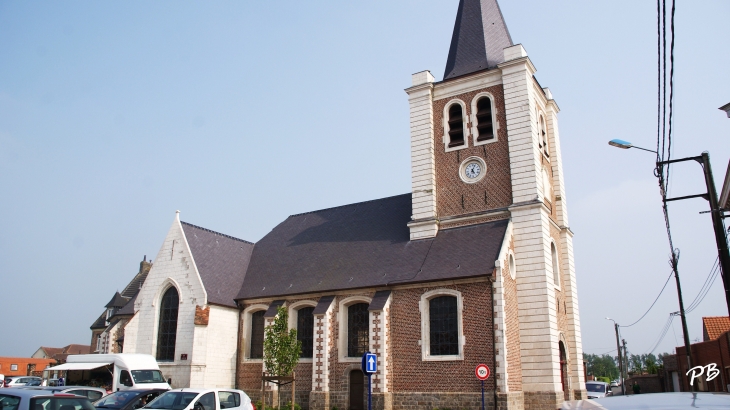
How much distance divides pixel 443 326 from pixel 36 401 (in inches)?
605

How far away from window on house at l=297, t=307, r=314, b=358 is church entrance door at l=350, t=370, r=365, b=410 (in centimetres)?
253

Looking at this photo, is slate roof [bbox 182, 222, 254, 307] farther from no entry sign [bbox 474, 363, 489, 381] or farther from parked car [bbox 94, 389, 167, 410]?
no entry sign [bbox 474, 363, 489, 381]

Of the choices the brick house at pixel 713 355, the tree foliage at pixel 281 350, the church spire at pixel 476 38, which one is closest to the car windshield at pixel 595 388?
the brick house at pixel 713 355

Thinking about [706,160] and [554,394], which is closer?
[706,160]

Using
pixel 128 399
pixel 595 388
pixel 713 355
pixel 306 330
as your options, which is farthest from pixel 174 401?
pixel 595 388

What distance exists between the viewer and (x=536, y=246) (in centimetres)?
2388

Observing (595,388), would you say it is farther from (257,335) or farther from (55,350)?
(55,350)

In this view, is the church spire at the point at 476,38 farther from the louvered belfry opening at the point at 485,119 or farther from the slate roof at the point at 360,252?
the slate roof at the point at 360,252

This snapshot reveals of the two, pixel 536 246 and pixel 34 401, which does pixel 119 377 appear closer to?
pixel 34 401

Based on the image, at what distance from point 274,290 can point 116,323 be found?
8536 mm

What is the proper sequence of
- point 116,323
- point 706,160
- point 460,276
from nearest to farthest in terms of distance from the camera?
point 706,160, point 460,276, point 116,323

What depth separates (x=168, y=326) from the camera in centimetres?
2806

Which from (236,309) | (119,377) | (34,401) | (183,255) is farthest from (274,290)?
(34,401)

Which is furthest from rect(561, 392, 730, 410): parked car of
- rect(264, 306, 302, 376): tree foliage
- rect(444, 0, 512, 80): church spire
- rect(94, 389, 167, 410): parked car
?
rect(444, 0, 512, 80): church spire
